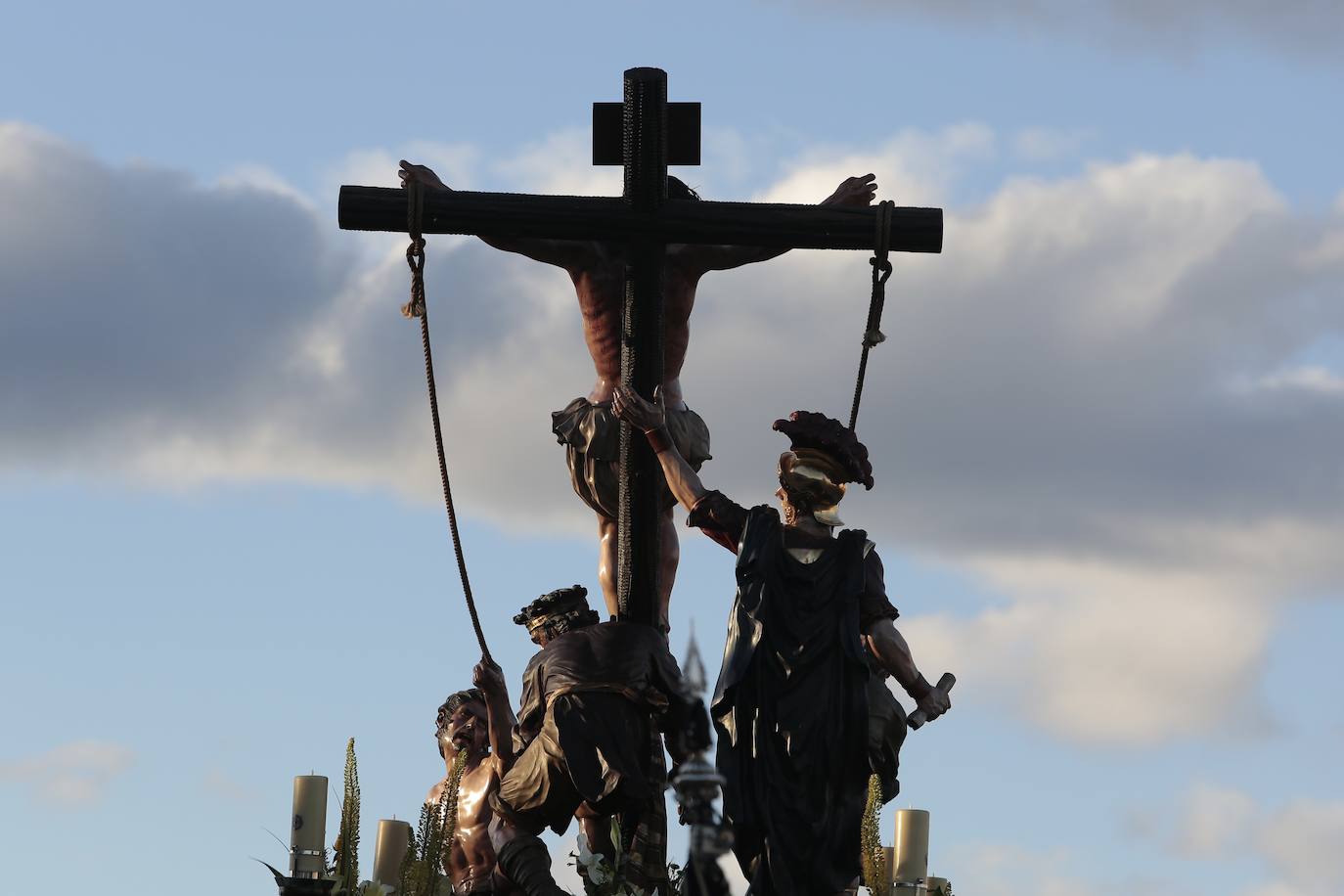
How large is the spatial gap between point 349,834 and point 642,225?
3400 mm

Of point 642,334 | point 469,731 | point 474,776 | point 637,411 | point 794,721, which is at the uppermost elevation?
point 642,334

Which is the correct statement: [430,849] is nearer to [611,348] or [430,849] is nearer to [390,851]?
[390,851]

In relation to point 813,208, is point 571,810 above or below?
below

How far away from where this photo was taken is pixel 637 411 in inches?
722

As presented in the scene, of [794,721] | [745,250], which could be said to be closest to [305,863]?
[794,721]

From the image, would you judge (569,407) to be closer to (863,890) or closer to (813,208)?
(813,208)

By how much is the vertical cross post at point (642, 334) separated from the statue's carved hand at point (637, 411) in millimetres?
647

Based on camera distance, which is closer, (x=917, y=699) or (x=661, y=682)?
(x=917, y=699)

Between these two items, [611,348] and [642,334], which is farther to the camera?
[611,348]

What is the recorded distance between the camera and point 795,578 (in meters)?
17.4

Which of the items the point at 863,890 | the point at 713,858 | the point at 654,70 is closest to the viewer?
the point at 713,858

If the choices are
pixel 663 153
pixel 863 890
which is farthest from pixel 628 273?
pixel 863 890

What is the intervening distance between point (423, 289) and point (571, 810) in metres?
2.66

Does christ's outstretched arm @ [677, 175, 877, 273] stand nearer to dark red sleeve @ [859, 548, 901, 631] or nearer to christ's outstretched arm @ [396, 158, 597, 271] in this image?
christ's outstretched arm @ [396, 158, 597, 271]
